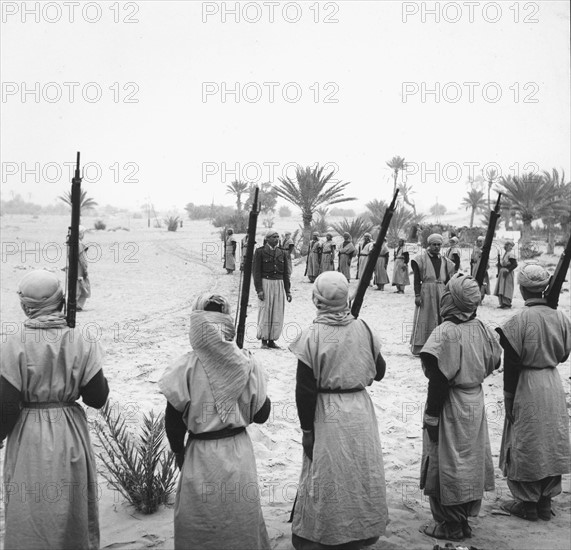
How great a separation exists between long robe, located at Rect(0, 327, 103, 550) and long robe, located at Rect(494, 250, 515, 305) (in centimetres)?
1144

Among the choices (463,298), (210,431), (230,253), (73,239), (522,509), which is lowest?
(522,509)

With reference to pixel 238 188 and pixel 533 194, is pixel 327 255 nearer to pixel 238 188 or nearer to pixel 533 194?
pixel 533 194

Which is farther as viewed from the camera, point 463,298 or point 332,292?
point 463,298

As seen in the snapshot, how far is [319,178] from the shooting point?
22.1 m

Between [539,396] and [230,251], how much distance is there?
1446 cm

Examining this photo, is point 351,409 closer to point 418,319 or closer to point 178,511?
point 178,511

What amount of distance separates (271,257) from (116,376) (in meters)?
2.83

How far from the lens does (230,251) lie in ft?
58.4

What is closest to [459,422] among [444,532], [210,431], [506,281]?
[444,532]

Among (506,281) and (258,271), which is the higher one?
(258,271)

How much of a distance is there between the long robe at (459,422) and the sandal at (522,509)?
1.61 feet

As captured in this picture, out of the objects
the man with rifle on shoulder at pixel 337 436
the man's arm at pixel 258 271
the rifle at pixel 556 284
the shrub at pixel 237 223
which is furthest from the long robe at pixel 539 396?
the shrub at pixel 237 223

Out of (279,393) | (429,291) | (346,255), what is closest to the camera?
(279,393)

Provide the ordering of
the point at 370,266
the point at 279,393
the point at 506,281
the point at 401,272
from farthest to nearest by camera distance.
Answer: the point at 401,272
the point at 506,281
the point at 279,393
the point at 370,266
